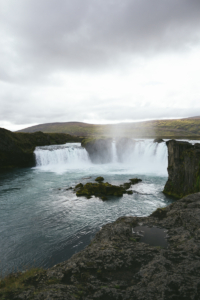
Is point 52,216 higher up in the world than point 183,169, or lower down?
lower down

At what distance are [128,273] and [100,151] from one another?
45261 mm

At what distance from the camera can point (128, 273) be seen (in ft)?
16.9

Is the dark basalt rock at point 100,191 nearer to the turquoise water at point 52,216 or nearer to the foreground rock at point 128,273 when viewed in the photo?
the turquoise water at point 52,216

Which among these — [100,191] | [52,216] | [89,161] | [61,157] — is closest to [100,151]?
[89,161]

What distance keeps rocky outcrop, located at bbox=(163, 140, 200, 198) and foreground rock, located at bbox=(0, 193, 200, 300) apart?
422 inches

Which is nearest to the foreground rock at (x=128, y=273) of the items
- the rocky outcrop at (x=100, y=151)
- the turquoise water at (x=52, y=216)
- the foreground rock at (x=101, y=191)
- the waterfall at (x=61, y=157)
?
the turquoise water at (x=52, y=216)

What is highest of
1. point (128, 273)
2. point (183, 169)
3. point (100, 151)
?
point (100, 151)

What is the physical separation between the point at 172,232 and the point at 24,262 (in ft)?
28.3

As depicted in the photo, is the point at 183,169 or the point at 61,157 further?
the point at 61,157

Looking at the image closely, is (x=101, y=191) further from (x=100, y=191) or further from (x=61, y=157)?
(x=61, y=157)

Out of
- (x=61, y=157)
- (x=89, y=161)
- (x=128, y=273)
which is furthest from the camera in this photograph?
(x=89, y=161)

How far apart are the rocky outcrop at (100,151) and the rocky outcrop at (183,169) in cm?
2928

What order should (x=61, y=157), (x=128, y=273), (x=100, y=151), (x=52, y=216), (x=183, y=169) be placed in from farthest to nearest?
1. (x=100, y=151)
2. (x=61, y=157)
3. (x=183, y=169)
4. (x=52, y=216)
5. (x=128, y=273)

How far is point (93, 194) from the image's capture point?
2223cm
